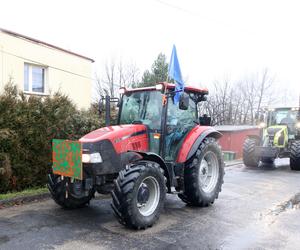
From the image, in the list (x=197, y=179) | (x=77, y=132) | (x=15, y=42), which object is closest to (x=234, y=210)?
(x=197, y=179)

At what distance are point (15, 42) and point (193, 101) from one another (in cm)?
810

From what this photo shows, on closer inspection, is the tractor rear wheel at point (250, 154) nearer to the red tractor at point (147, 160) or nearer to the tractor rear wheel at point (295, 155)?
the tractor rear wheel at point (295, 155)

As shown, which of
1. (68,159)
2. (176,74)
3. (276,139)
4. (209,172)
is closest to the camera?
(68,159)

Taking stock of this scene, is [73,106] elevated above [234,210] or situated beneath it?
elevated above

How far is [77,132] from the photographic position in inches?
333

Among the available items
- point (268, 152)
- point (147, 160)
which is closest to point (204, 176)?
point (147, 160)

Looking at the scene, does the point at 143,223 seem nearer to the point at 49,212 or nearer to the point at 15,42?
the point at 49,212

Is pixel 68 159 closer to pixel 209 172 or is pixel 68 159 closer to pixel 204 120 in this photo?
pixel 209 172

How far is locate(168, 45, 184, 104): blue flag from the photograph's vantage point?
611 cm

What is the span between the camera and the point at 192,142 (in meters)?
6.36

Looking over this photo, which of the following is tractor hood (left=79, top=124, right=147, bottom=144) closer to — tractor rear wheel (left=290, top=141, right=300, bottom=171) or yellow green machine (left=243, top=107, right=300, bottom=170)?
yellow green machine (left=243, top=107, right=300, bottom=170)

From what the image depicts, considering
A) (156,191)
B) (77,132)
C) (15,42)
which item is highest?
(15,42)

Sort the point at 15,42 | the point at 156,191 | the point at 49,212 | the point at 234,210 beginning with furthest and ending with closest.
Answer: the point at 15,42
the point at 234,210
the point at 49,212
the point at 156,191

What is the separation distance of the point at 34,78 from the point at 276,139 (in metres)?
10.0
